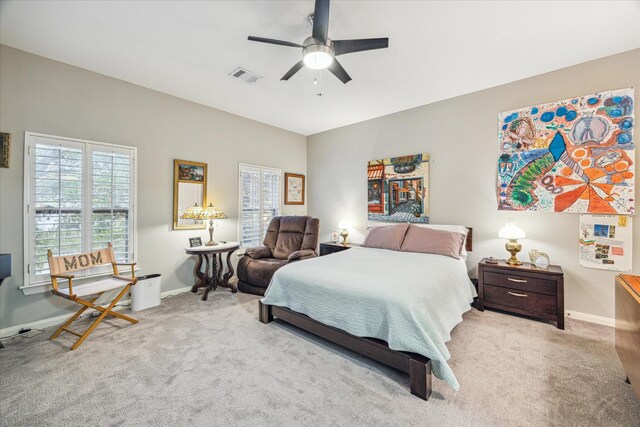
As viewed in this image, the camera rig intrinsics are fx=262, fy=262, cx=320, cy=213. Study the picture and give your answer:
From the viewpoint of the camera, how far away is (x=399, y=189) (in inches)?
172

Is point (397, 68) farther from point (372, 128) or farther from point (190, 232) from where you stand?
point (190, 232)

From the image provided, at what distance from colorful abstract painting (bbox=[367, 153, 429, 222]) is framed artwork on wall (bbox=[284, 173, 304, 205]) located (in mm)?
1610

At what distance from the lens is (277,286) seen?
271 cm

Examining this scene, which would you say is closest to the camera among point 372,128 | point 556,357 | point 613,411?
point 613,411

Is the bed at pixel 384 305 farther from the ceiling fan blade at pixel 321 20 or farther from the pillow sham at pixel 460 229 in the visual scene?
the ceiling fan blade at pixel 321 20

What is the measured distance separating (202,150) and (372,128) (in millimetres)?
2914

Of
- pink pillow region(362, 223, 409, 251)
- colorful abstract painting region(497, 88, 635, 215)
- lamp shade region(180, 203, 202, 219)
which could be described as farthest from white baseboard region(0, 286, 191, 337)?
colorful abstract painting region(497, 88, 635, 215)

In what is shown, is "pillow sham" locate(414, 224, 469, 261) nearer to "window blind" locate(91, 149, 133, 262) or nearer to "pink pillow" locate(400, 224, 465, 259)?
"pink pillow" locate(400, 224, 465, 259)

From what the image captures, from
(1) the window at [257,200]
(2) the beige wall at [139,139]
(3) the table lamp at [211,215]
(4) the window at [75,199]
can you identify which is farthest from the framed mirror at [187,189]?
(1) the window at [257,200]

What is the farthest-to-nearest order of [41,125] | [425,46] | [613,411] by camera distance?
[41,125]
[425,46]
[613,411]

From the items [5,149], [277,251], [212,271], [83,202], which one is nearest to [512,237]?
[277,251]

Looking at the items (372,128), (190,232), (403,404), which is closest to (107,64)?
(190,232)

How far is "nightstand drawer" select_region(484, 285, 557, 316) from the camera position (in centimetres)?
276

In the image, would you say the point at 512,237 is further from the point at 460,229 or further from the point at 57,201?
the point at 57,201
